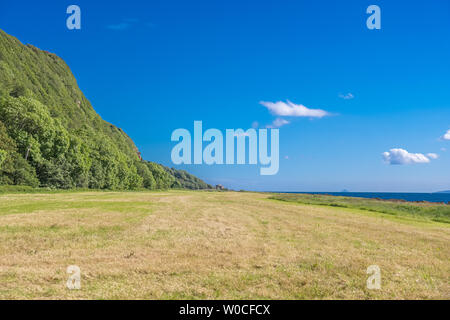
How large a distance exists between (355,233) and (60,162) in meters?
68.9

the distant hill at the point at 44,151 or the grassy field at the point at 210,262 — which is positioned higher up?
the distant hill at the point at 44,151

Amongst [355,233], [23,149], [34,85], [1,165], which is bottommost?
[355,233]

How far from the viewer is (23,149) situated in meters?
61.6

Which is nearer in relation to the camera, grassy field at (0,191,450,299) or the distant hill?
grassy field at (0,191,450,299)

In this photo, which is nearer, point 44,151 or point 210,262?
point 210,262

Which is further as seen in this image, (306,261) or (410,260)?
(410,260)

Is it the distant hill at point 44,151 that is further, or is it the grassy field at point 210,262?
A: the distant hill at point 44,151

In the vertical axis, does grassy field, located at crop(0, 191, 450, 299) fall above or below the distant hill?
below

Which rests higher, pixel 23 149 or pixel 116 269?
pixel 23 149

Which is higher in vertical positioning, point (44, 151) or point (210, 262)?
point (44, 151)
